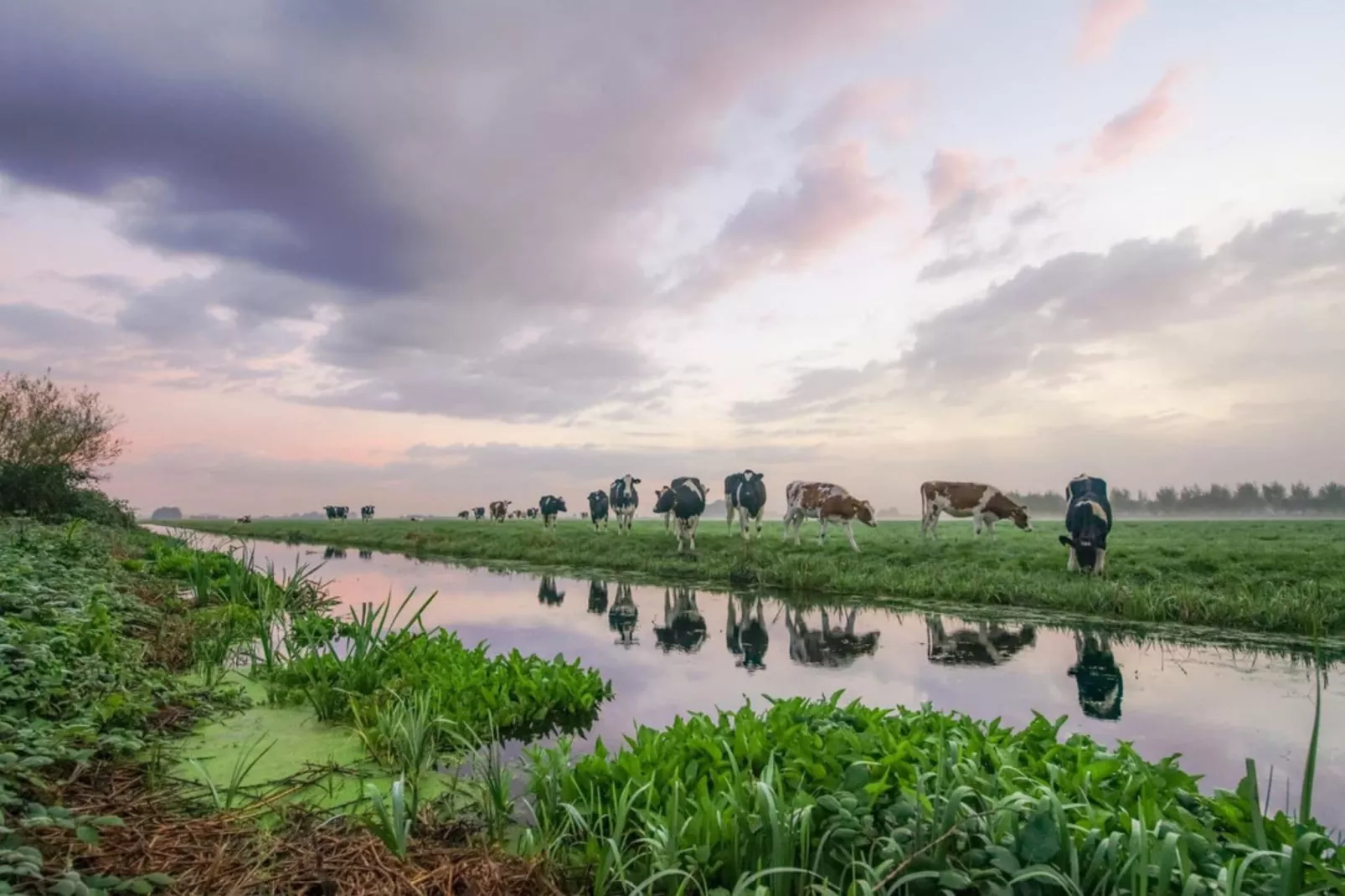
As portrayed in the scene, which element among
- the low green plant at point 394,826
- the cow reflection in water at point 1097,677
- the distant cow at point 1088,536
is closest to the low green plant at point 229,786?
the low green plant at point 394,826

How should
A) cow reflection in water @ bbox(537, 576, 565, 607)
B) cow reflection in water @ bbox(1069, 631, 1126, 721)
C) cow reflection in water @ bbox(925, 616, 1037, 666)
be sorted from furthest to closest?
cow reflection in water @ bbox(537, 576, 565, 607)
cow reflection in water @ bbox(925, 616, 1037, 666)
cow reflection in water @ bbox(1069, 631, 1126, 721)

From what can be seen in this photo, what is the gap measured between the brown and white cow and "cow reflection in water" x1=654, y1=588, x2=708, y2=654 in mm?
11657

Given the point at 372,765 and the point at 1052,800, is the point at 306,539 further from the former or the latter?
the point at 1052,800

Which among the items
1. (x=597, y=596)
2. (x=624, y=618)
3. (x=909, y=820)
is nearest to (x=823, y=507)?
(x=597, y=596)

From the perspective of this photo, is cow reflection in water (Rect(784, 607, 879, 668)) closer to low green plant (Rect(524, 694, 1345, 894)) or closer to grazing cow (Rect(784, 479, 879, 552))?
low green plant (Rect(524, 694, 1345, 894))

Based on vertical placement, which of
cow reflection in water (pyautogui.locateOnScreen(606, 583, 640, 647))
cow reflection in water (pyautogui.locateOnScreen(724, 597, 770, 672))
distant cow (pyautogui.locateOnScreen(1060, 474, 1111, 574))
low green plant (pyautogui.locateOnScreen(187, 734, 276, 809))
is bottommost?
cow reflection in water (pyautogui.locateOnScreen(606, 583, 640, 647))

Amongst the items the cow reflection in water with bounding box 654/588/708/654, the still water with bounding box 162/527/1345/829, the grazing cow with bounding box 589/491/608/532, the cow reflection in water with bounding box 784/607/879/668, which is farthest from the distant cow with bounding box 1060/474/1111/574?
the grazing cow with bounding box 589/491/608/532

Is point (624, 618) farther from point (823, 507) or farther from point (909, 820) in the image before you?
point (823, 507)

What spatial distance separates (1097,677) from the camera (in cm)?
701

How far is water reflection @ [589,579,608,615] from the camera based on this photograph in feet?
38.4

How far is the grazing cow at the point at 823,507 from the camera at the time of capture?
830 inches

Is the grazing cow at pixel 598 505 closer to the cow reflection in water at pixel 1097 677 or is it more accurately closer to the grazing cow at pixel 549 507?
the grazing cow at pixel 549 507

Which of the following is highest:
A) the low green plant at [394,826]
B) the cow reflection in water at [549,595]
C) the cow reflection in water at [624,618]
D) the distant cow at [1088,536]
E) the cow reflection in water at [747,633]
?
the distant cow at [1088,536]

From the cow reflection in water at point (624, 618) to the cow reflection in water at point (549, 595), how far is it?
1.08 m
